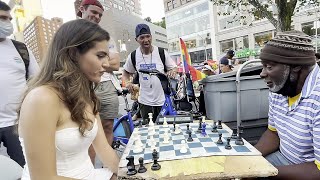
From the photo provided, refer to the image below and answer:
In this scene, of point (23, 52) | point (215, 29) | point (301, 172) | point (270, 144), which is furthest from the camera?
point (215, 29)

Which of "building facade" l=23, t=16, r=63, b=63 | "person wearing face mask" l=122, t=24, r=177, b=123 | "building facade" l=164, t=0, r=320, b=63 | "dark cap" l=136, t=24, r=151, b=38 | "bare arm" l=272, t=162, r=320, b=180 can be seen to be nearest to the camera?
"bare arm" l=272, t=162, r=320, b=180

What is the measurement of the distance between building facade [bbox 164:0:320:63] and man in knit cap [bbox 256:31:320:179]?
24.9 meters

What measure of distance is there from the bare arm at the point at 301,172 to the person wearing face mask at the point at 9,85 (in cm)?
250

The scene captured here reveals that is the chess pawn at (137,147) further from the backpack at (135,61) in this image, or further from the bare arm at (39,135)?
the backpack at (135,61)

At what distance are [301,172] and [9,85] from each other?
2792 millimetres

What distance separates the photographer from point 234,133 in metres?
1.88

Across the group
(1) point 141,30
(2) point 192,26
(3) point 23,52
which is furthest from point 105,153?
(2) point 192,26

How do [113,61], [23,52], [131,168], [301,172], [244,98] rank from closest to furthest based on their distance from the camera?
[131,168]
[301,172]
[113,61]
[23,52]
[244,98]

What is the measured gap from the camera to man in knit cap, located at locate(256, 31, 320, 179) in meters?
1.58

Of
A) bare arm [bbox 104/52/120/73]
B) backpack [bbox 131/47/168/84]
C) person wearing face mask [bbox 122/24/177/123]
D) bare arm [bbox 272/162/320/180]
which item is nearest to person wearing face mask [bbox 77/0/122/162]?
bare arm [bbox 104/52/120/73]

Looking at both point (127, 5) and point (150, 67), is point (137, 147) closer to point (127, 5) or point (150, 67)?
point (150, 67)

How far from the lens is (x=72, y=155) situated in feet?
4.91

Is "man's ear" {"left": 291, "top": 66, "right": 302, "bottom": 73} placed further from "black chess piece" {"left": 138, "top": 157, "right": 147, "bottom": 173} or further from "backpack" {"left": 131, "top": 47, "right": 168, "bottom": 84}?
"backpack" {"left": 131, "top": 47, "right": 168, "bottom": 84}

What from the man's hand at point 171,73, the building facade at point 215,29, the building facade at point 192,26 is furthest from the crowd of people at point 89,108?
the building facade at point 192,26
